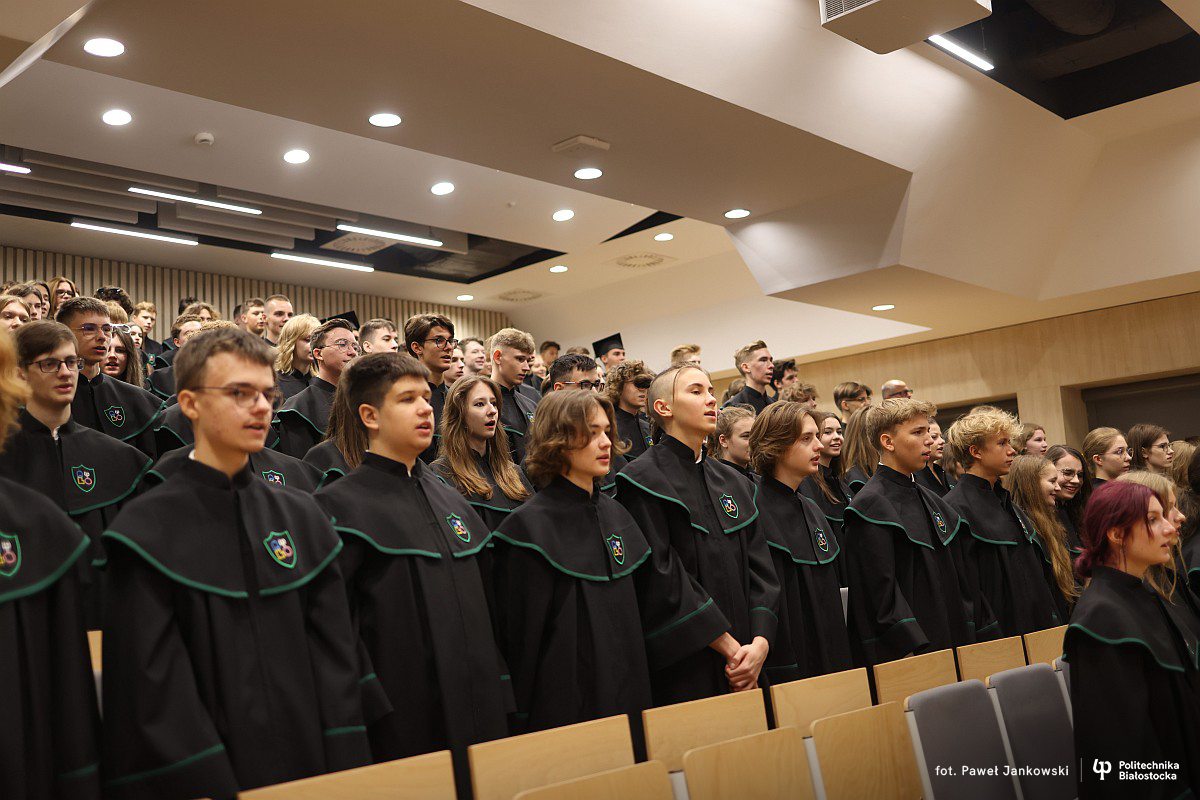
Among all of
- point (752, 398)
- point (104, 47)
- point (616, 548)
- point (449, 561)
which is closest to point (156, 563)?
point (449, 561)

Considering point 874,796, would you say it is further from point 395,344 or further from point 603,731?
point 395,344

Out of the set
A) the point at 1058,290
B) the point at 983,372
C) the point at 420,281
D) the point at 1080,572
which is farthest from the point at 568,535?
the point at 420,281

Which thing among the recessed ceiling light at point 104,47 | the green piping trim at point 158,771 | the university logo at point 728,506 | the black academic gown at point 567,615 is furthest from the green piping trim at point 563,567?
the recessed ceiling light at point 104,47

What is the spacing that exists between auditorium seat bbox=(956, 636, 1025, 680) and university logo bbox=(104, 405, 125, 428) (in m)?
3.22

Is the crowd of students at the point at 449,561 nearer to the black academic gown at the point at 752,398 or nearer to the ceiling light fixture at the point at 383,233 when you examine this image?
the black academic gown at the point at 752,398

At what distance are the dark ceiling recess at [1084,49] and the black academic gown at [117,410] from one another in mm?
5391

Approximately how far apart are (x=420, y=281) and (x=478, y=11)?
7449 millimetres

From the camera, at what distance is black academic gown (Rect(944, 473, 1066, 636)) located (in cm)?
491

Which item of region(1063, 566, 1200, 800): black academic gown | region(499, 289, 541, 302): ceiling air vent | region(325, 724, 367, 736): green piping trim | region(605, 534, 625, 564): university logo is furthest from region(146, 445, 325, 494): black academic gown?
region(499, 289, 541, 302): ceiling air vent

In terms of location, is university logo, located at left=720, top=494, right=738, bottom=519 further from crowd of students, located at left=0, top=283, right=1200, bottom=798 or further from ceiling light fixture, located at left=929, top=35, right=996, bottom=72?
ceiling light fixture, located at left=929, top=35, right=996, bottom=72

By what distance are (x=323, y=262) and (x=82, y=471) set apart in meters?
7.63

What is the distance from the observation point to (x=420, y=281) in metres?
11.6

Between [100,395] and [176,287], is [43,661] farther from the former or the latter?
[176,287]

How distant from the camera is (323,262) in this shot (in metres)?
10.6
